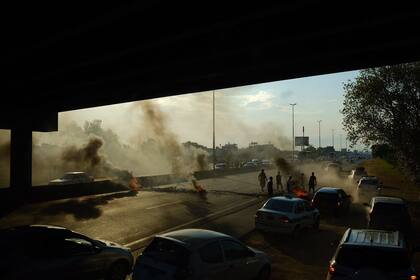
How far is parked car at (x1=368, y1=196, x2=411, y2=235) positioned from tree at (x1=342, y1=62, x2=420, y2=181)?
616 inches

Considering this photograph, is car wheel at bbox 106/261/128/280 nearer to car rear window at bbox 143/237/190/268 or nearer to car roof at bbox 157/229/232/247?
car rear window at bbox 143/237/190/268

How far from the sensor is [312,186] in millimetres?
33594

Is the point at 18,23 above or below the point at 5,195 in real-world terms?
above

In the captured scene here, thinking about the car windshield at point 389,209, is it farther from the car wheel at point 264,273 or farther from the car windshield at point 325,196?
the car wheel at point 264,273

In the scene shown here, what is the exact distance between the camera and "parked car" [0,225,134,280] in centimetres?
809

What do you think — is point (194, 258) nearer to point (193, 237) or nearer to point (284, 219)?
point (193, 237)

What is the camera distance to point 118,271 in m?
10.1

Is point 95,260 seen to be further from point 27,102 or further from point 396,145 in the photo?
point 396,145

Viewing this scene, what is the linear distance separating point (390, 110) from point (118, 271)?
28.2 meters

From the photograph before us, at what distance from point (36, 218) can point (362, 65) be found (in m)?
15.3

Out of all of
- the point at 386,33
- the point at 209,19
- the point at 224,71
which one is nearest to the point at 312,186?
the point at 224,71

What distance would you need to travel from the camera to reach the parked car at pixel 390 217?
16.6 meters

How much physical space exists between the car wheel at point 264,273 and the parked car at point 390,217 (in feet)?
24.7

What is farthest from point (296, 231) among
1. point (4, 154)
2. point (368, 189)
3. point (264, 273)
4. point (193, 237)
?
point (4, 154)
